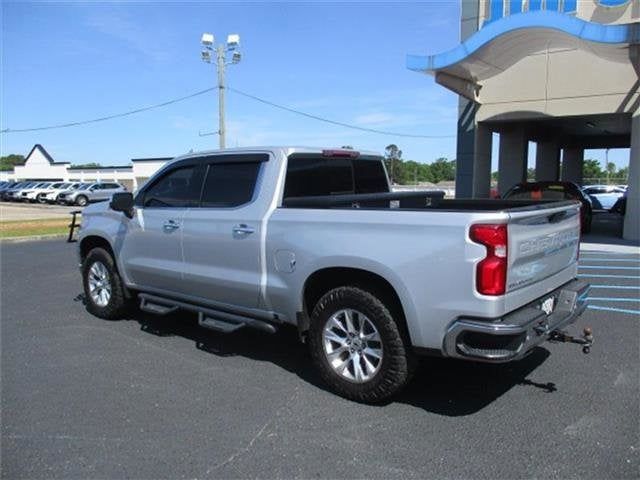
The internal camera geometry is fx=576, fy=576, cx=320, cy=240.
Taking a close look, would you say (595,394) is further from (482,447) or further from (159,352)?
(159,352)

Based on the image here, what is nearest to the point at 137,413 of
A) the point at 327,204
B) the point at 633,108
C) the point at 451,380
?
the point at 327,204

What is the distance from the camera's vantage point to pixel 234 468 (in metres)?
3.41

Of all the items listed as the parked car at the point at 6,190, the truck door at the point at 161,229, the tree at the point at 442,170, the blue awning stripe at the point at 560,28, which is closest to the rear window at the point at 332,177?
the truck door at the point at 161,229

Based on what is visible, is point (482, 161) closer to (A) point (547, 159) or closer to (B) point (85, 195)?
(A) point (547, 159)

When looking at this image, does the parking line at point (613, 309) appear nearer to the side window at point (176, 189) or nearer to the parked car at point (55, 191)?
the side window at point (176, 189)

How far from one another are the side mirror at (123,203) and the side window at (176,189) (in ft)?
0.48

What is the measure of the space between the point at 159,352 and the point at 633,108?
1461 cm

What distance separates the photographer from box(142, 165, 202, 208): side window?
18.4 feet

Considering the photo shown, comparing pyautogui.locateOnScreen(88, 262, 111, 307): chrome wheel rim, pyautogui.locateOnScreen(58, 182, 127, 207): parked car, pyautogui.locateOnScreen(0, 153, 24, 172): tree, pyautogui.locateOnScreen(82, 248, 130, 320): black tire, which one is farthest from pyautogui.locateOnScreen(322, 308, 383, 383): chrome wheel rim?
pyautogui.locateOnScreen(0, 153, 24, 172): tree

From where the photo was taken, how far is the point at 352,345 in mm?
4363

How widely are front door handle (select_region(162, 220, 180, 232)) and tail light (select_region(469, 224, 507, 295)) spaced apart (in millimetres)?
3033

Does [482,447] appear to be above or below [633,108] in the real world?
below

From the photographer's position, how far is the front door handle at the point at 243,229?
4.88 m

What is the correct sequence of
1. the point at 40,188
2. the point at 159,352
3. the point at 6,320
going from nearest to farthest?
the point at 159,352
the point at 6,320
the point at 40,188
